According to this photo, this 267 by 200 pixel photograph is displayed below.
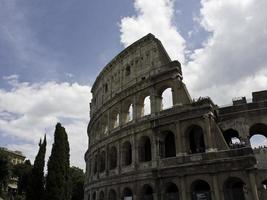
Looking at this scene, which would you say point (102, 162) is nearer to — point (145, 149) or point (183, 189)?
point (145, 149)

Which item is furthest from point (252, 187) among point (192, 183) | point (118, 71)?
point (118, 71)

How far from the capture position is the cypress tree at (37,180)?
29359mm

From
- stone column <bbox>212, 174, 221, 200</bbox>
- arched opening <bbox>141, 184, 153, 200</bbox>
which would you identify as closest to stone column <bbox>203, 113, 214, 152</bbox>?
stone column <bbox>212, 174, 221, 200</bbox>

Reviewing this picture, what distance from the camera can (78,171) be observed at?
61.2m

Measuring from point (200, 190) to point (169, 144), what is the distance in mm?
4353

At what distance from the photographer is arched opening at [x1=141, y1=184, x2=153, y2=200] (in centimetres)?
2113

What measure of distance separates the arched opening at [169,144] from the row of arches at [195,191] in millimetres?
2529

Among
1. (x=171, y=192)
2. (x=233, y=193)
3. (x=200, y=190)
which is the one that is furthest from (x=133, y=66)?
(x=233, y=193)

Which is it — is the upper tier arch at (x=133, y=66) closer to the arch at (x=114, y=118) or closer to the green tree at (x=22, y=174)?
the arch at (x=114, y=118)

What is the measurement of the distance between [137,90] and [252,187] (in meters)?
12.1

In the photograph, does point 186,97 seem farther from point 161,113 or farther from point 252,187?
point 252,187

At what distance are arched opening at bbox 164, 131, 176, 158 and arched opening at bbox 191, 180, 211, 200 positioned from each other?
3.23 m

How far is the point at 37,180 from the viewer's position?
30.3 metres

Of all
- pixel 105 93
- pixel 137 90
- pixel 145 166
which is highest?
pixel 105 93
